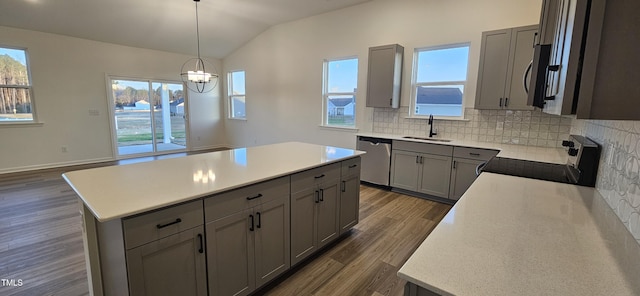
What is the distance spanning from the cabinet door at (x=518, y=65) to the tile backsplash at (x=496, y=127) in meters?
0.33

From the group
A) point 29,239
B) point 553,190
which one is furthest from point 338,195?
point 29,239

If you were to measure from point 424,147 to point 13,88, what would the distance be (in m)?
7.26

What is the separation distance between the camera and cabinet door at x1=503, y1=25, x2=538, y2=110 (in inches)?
126

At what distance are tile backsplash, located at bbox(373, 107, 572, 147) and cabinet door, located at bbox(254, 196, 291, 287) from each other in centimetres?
311

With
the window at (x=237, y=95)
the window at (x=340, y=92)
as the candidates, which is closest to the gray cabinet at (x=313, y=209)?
the window at (x=340, y=92)

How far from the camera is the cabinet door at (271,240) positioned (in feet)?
6.09

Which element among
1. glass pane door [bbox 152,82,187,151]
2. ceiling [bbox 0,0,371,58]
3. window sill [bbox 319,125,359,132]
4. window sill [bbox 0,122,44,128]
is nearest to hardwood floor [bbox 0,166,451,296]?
window sill [bbox 319,125,359,132]

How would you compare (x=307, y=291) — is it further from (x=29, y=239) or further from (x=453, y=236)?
(x=29, y=239)

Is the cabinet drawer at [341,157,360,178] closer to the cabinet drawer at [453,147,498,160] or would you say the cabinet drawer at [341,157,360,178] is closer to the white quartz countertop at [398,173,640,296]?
the white quartz countertop at [398,173,640,296]

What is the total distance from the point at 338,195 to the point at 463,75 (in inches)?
112

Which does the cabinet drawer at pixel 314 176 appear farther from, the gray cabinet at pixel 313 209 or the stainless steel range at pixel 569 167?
the stainless steel range at pixel 569 167

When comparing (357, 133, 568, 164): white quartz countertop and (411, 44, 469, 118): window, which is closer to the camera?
(357, 133, 568, 164): white quartz countertop

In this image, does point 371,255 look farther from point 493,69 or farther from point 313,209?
Result: point 493,69

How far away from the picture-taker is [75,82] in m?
5.62
